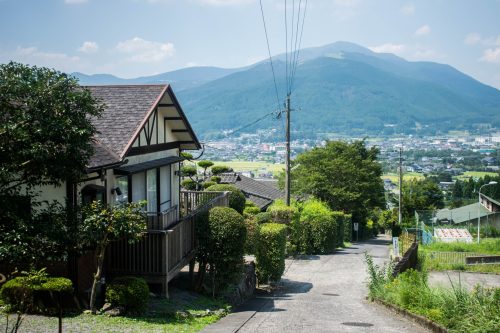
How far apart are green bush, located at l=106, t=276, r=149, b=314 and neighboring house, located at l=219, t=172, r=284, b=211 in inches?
1032

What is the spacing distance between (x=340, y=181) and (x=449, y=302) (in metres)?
40.5

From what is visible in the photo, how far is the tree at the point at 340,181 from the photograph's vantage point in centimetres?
5209

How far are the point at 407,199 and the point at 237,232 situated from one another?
6065 cm

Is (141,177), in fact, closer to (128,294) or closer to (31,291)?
(128,294)

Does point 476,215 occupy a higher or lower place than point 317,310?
lower

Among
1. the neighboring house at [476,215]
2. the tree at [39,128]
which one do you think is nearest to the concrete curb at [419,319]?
the tree at [39,128]

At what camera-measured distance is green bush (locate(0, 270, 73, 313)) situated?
10194 mm

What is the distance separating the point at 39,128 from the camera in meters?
9.68

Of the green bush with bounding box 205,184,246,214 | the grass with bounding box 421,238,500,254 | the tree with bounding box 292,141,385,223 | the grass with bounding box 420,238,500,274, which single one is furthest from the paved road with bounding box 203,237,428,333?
the tree with bounding box 292,141,385,223

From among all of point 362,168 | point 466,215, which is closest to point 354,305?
point 362,168

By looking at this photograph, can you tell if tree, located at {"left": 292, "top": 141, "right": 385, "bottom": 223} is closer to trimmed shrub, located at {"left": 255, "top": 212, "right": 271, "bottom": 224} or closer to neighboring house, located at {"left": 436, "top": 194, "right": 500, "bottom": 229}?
neighboring house, located at {"left": 436, "top": 194, "right": 500, "bottom": 229}

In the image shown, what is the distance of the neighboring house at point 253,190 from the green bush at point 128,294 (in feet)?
86.0

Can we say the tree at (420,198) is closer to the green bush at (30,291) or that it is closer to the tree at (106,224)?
the tree at (106,224)

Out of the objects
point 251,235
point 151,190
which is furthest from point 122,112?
point 251,235
